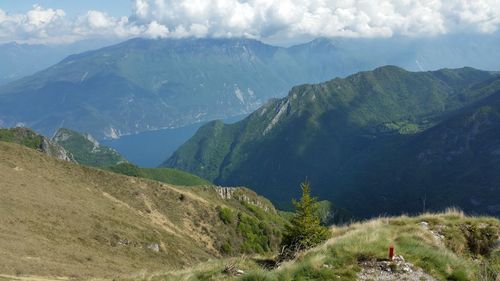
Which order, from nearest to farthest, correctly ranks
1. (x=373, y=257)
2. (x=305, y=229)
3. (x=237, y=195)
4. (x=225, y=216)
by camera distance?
(x=373, y=257), (x=305, y=229), (x=225, y=216), (x=237, y=195)

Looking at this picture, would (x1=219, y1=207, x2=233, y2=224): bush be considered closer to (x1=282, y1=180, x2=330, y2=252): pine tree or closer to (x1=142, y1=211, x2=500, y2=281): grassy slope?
(x1=282, y1=180, x2=330, y2=252): pine tree

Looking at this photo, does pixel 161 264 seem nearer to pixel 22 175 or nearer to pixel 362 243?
pixel 22 175

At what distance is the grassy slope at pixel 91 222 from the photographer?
31.6 meters

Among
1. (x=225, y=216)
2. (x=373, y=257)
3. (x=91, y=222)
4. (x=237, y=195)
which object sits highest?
(x=373, y=257)

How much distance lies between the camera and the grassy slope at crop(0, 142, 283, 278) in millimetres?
31578

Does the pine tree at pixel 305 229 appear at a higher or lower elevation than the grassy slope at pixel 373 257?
lower

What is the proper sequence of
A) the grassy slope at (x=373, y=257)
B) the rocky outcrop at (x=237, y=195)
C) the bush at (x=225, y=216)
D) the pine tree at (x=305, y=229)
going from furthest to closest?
the rocky outcrop at (x=237, y=195), the bush at (x=225, y=216), the pine tree at (x=305, y=229), the grassy slope at (x=373, y=257)

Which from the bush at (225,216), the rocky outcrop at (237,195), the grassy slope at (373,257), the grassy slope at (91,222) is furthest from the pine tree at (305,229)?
the rocky outcrop at (237,195)

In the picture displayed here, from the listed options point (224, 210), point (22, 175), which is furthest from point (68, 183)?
point (224, 210)

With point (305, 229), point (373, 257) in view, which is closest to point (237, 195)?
point (305, 229)

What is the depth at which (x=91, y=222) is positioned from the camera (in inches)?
1932

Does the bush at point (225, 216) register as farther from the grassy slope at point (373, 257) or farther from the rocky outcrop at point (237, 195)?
the grassy slope at point (373, 257)

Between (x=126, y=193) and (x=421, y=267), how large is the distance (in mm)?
67650

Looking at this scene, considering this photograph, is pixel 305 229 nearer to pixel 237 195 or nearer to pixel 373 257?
pixel 373 257
